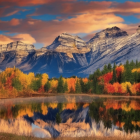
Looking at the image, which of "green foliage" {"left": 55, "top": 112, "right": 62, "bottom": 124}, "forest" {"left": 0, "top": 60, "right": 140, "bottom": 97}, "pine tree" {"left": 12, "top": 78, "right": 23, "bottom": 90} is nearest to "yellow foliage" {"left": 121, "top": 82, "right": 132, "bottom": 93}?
"forest" {"left": 0, "top": 60, "right": 140, "bottom": 97}

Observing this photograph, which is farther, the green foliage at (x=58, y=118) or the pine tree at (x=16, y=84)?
the pine tree at (x=16, y=84)

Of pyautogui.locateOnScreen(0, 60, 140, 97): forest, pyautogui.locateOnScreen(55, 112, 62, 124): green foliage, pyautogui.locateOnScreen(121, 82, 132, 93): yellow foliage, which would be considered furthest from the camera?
pyautogui.locateOnScreen(121, 82, 132, 93): yellow foliage

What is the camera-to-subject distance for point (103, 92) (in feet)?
585

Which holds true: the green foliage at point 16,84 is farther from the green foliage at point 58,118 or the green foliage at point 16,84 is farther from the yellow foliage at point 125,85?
the green foliage at point 58,118

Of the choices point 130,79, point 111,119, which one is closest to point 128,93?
point 130,79

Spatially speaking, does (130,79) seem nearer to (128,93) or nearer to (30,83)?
(128,93)

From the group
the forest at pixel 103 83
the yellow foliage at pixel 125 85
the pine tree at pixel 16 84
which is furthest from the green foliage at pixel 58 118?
the yellow foliage at pixel 125 85

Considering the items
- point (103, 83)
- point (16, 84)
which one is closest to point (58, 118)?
point (16, 84)

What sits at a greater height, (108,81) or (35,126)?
(108,81)

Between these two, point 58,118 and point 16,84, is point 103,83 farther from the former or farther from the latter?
point 58,118

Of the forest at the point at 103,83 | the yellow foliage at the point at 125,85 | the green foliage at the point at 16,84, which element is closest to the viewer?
the forest at the point at 103,83

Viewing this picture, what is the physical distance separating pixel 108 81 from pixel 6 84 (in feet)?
246

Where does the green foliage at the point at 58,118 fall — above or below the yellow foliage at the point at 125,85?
below

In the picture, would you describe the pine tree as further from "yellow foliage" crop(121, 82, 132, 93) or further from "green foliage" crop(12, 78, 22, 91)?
"yellow foliage" crop(121, 82, 132, 93)
